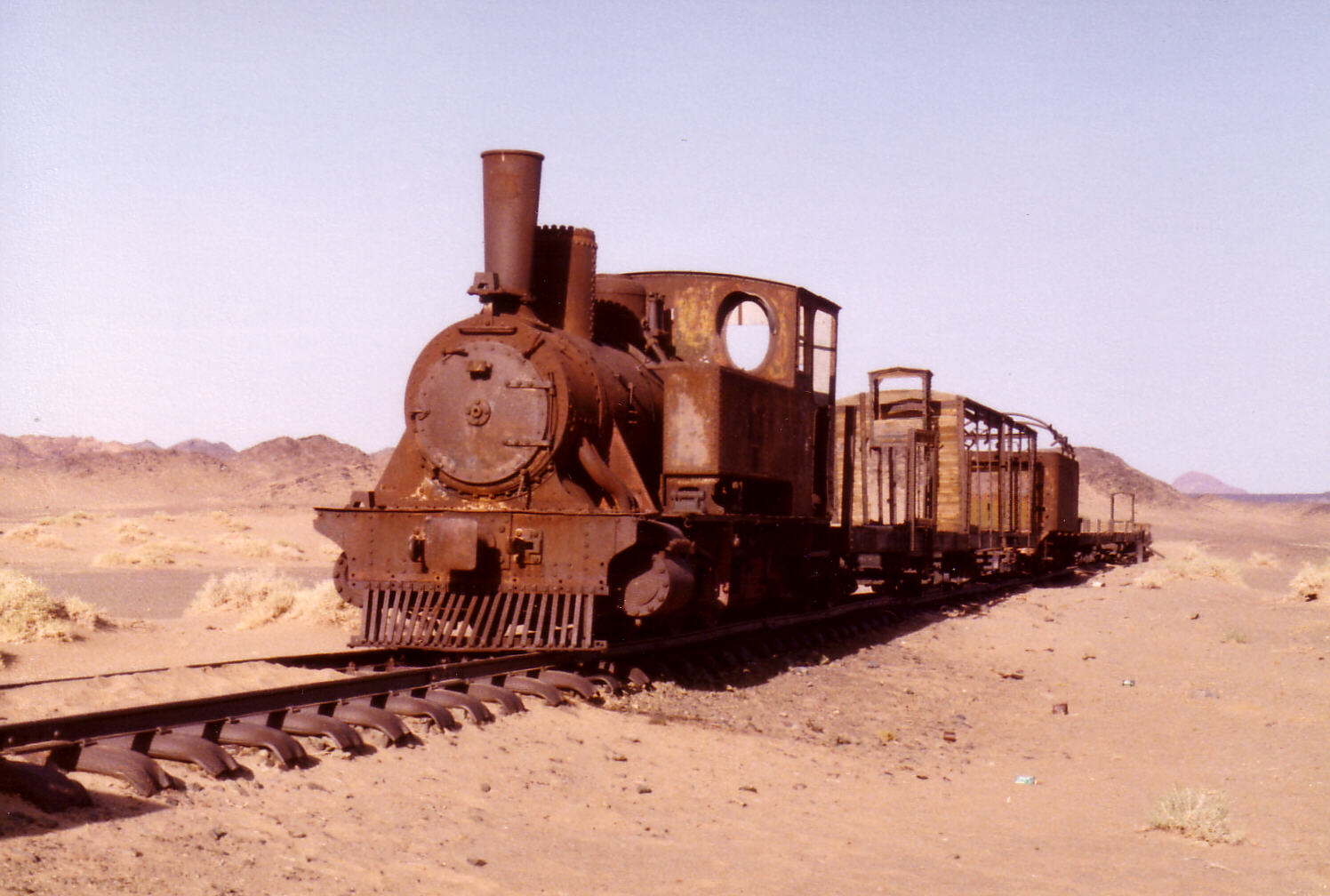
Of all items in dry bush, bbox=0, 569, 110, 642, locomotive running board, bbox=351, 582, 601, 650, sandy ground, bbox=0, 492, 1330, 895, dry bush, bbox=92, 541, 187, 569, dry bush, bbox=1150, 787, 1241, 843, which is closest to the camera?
sandy ground, bbox=0, 492, 1330, 895

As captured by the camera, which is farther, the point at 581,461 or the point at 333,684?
the point at 581,461

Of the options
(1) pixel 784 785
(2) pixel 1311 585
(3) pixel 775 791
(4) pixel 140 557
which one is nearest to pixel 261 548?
(4) pixel 140 557

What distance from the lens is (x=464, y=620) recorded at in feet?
29.3

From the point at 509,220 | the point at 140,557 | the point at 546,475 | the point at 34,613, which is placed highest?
the point at 509,220

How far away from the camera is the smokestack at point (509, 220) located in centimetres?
955

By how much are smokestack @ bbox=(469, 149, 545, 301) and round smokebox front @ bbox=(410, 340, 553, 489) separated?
51 centimetres

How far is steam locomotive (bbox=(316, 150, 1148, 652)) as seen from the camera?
8.88 m

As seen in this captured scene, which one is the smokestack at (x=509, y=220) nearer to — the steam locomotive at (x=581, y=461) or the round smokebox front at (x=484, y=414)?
the steam locomotive at (x=581, y=461)

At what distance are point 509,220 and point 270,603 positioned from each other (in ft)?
23.4

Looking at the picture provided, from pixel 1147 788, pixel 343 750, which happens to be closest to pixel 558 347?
pixel 343 750

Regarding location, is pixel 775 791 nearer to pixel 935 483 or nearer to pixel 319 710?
pixel 319 710

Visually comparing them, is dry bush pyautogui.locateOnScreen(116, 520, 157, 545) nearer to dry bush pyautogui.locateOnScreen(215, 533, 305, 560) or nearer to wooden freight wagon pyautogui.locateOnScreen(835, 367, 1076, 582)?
dry bush pyautogui.locateOnScreen(215, 533, 305, 560)

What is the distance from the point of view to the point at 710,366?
974cm

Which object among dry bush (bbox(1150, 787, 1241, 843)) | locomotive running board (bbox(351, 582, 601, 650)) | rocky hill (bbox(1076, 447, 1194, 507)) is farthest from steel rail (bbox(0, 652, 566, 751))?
rocky hill (bbox(1076, 447, 1194, 507))
